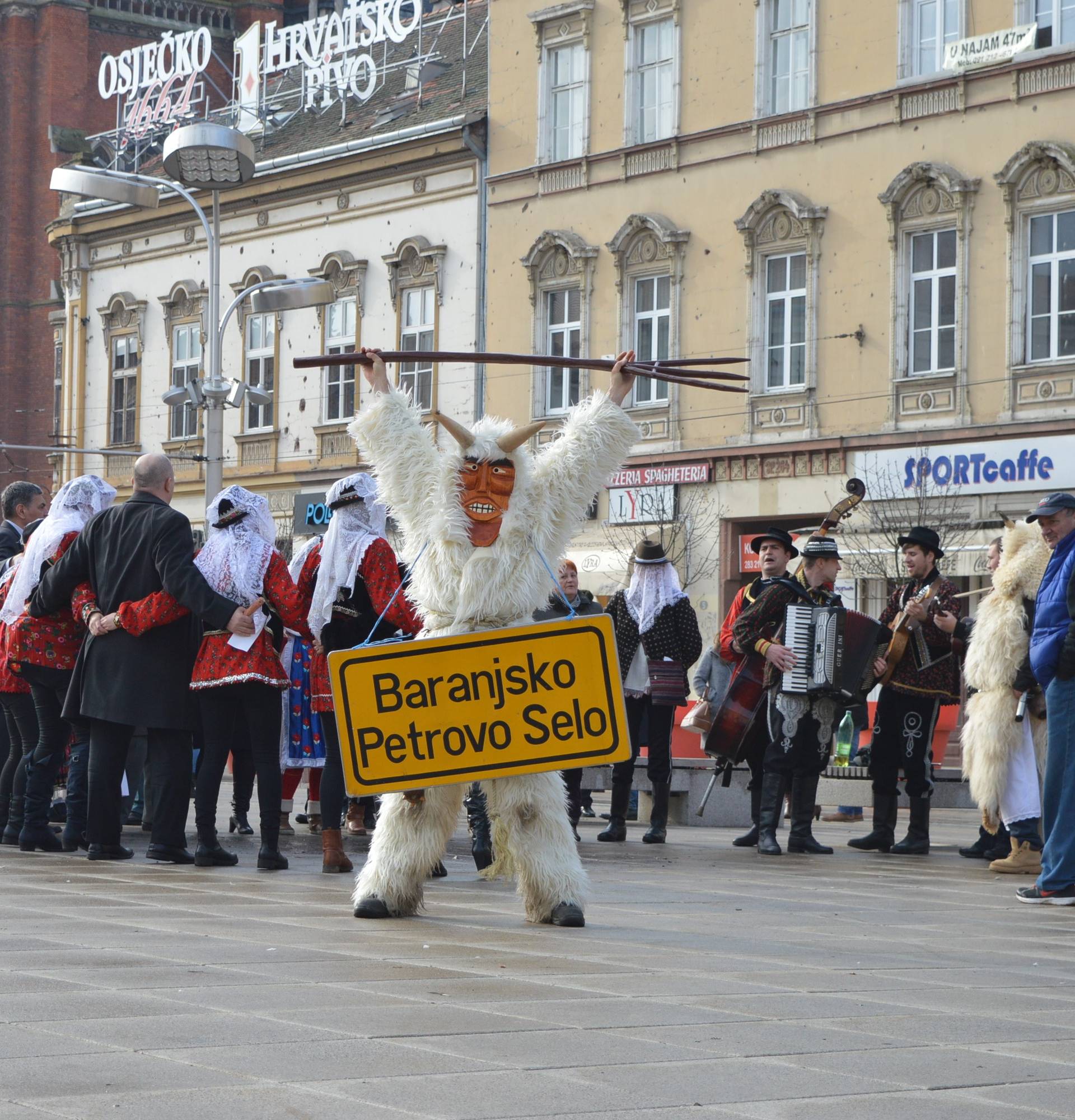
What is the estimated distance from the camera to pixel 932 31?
29.1m

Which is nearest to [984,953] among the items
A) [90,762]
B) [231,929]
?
[231,929]

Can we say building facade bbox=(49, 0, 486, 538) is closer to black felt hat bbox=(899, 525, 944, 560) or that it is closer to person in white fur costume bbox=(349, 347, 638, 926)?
black felt hat bbox=(899, 525, 944, 560)

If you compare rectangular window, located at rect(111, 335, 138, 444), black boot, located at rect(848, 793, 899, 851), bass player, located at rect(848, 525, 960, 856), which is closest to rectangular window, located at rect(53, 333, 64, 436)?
rectangular window, located at rect(111, 335, 138, 444)

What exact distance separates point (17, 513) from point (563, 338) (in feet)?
75.1

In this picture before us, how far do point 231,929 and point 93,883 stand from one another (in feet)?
6.91

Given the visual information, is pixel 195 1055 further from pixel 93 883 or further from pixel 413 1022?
pixel 93 883

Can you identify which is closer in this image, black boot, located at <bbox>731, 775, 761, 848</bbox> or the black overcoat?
the black overcoat

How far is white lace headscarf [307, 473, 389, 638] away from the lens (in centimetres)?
986

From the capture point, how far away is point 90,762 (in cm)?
1035

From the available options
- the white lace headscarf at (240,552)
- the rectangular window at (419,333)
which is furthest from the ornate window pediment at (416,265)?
the white lace headscarf at (240,552)

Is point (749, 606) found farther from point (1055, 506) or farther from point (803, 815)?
point (1055, 506)

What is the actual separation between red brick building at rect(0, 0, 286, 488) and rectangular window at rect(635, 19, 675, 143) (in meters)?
21.5

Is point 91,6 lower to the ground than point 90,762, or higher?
higher

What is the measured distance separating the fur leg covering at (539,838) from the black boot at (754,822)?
5.11 metres
